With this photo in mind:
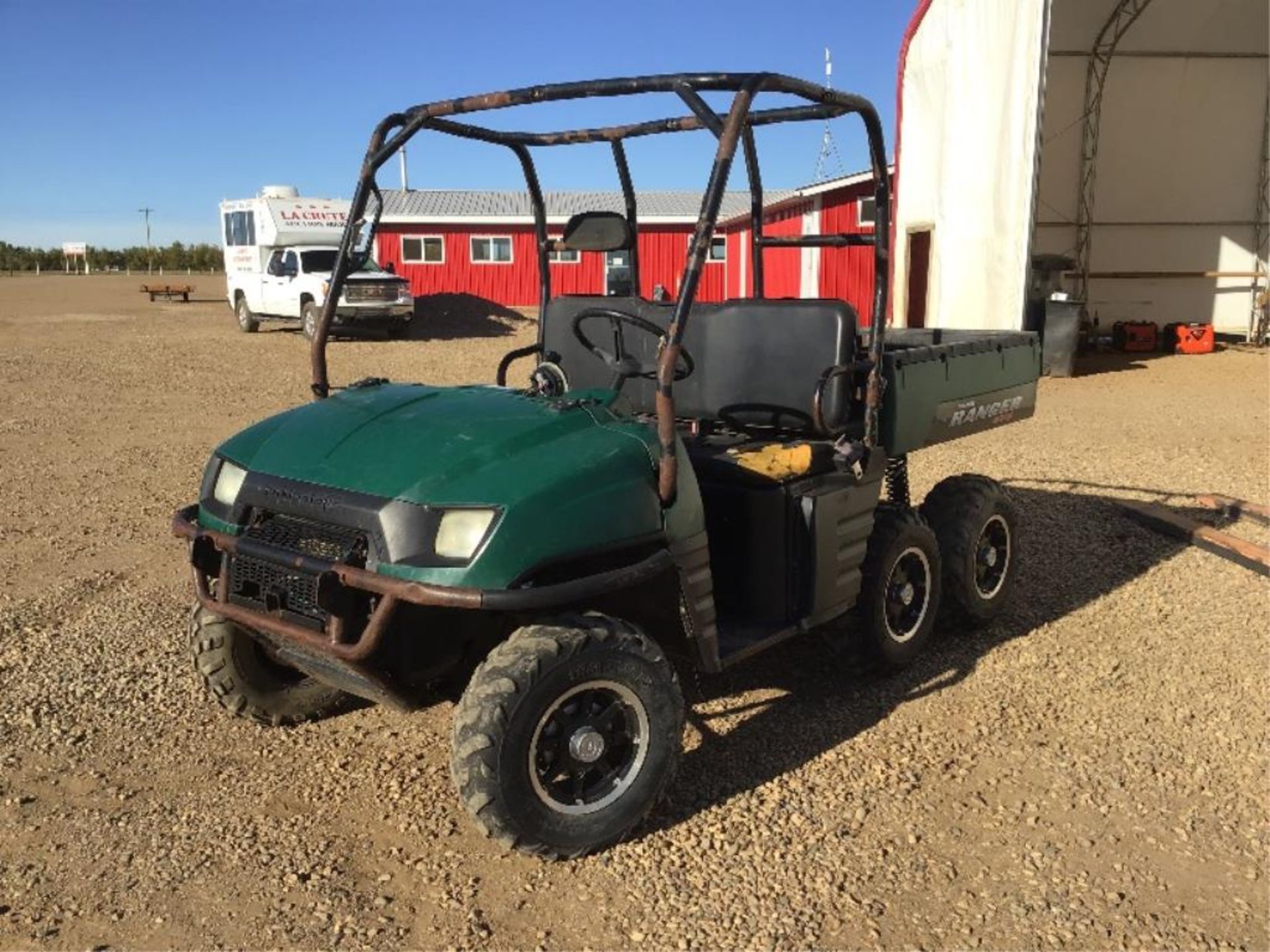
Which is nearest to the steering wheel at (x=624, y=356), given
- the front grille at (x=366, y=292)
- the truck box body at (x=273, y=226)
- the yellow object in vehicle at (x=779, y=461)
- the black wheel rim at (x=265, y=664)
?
the yellow object in vehicle at (x=779, y=461)

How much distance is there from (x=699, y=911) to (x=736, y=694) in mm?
1448

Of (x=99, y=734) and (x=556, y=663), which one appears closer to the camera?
(x=556, y=663)

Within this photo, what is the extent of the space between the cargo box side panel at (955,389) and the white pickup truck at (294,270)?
16.5 metres

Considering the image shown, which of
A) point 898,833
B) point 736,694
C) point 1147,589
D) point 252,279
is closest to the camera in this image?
point 898,833

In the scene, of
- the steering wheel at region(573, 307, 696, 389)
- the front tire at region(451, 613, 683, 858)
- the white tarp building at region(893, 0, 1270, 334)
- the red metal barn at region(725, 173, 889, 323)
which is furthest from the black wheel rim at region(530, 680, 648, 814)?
the red metal barn at region(725, 173, 889, 323)

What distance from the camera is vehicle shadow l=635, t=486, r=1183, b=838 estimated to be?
12.2ft

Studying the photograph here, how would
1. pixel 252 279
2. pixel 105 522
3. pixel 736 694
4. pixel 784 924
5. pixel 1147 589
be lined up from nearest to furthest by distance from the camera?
pixel 784 924
pixel 736 694
pixel 1147 589
pixel 105 522
pixel 252 279

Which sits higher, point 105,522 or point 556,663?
point 556,663

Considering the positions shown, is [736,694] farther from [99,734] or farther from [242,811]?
[99,734]

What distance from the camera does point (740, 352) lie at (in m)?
4.50

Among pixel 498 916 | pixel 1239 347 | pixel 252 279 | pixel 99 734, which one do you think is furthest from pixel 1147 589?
pixel 252 279

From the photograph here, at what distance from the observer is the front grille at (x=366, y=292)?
820 inches

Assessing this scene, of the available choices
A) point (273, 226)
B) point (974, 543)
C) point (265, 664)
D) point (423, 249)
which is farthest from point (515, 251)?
point (265, 664)

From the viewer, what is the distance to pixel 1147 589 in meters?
5.64
